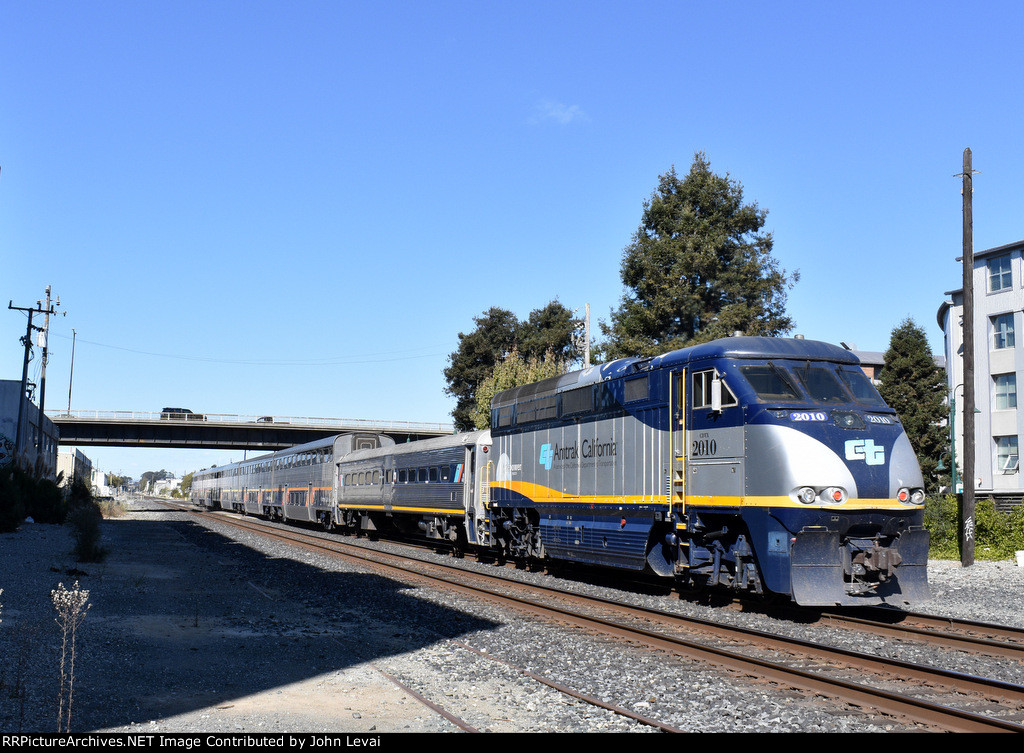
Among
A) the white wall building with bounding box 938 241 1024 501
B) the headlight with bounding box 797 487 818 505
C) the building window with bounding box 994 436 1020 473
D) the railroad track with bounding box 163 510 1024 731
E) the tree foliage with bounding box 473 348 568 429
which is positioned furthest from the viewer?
the tree foliage with bounding box 473 348 568 429

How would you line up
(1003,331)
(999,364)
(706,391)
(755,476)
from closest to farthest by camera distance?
1. (755,476)
2. (706,391)
3. (1003,331)
4. (999,364)

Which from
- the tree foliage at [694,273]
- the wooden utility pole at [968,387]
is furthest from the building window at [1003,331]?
the wooden utility pole at [968,387]

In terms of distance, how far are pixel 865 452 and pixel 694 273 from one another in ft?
94.1

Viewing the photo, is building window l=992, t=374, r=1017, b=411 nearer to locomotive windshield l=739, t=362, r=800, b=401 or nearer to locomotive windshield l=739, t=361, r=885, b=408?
locomotive windshield l=739, t=361, r=885, b=408

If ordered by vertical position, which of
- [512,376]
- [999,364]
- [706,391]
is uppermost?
[999,364]

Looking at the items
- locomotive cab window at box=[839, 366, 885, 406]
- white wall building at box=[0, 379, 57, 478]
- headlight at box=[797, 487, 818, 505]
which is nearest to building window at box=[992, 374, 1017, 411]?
locomotive cab window at box=[839, 366, 885, 406]

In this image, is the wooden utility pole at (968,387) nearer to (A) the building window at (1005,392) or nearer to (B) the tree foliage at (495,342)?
(A) the building window at (1005,392)

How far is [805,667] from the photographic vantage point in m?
9.46

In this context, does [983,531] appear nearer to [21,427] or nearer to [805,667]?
[805,667]

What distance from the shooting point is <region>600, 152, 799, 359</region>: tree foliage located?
3900cm

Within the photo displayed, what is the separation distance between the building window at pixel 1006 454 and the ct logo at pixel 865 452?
36.2m

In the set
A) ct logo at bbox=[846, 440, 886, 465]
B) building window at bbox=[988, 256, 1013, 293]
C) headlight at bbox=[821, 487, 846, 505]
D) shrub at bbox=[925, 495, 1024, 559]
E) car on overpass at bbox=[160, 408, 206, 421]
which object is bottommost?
shrub at bbox=[925, 495, 1024, 559]

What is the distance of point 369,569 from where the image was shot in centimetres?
2028

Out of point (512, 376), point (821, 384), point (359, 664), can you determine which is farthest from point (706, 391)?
point (512, 376)
